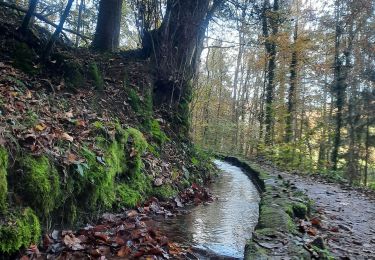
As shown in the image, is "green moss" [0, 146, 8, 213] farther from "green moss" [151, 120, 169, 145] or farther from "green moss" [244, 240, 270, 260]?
"green moss" [151, 120, 169, 145]

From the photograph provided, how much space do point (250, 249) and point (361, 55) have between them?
52.2 ft

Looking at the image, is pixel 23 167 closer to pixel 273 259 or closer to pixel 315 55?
pixel 273 259

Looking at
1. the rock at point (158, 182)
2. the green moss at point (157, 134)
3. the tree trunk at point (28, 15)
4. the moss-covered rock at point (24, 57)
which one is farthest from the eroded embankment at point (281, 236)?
the tree trunk at point (28, 15)

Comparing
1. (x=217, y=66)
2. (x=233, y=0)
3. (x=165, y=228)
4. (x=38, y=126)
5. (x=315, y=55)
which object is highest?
(x=217, y=66)

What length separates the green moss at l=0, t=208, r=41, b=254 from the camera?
8.93ft

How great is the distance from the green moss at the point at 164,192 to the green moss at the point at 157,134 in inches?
57.6

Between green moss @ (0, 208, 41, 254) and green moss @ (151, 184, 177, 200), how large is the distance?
2579mm

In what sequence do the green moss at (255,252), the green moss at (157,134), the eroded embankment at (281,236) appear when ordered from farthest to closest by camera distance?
1. the green moss at (157,134)
2. the eroded embankment at (281,236)
3. the green moss at (255,252)

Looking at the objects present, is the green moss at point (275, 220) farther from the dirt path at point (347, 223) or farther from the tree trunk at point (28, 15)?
the tree trunk at point (28, 15)

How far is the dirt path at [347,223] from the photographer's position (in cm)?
407

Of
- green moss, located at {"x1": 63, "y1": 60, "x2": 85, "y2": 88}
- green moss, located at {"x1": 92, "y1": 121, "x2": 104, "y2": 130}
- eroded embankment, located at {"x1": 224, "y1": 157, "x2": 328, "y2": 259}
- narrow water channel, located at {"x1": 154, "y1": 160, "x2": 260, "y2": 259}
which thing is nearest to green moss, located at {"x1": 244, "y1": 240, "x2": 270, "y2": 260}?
eroded embankment, located at {"x1": 224, "y1": 157, "x2": 328, "y2": 259}

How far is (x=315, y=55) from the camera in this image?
2072 cm

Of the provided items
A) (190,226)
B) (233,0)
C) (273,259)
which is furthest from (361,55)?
(273,259)

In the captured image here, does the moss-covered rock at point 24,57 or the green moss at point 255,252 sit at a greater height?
the moss-covered rock at point 24,57
